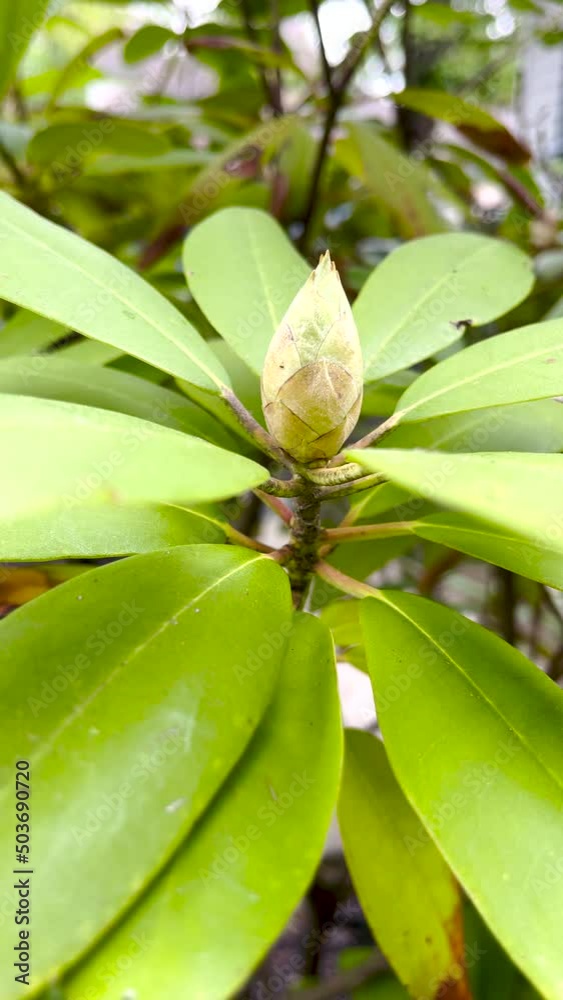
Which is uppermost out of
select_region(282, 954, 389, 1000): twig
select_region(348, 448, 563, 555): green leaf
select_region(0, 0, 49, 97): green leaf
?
select_region(0, 0, 49, 97): green leaf

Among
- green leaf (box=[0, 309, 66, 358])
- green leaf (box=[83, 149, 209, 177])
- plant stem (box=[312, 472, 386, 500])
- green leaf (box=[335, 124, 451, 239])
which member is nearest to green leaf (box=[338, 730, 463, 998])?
plant stem (box=[312, 472, 386, 500])

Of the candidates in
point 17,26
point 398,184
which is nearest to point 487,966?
point 398,184

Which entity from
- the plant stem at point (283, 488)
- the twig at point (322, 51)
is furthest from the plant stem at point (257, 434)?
the twig at point (322, 51)

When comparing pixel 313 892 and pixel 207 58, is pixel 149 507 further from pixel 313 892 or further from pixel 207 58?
pixel 207 58

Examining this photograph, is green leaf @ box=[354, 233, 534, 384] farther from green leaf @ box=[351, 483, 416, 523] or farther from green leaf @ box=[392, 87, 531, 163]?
green leaf @ box=[392, 87, 531, 163]

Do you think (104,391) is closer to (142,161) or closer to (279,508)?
(279,508)

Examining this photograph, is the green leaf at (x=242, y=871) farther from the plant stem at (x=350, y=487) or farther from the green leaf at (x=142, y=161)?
the green leaf at (x=142, y=161)

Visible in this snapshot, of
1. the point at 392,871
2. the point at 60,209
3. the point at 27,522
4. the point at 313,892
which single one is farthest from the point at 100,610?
the point at 313,892
